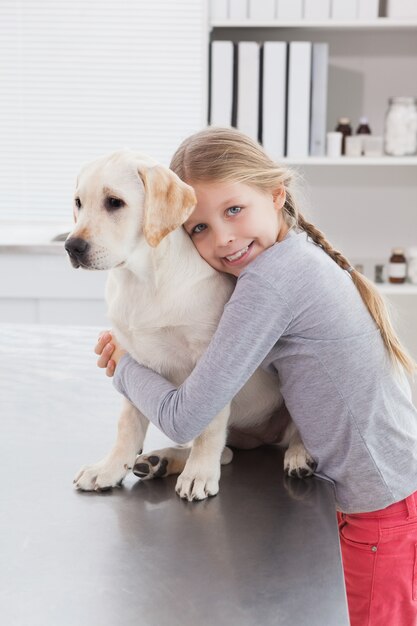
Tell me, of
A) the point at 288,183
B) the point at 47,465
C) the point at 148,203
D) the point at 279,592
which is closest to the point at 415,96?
the point at 288,183

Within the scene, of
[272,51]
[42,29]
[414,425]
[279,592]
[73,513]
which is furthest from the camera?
[42,29]

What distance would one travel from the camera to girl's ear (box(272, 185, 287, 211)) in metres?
1.28

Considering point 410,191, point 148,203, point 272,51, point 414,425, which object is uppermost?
point 272,51

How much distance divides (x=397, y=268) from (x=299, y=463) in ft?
5.86

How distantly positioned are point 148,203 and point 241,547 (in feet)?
1.58

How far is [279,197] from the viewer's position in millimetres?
1280

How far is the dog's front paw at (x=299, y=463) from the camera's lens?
3.76 ft

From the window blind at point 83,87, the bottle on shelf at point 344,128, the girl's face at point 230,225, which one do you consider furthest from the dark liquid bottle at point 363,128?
the girl's face at point 230,225

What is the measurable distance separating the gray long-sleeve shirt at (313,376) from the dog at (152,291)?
0.04 meters

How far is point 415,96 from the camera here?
116 inches

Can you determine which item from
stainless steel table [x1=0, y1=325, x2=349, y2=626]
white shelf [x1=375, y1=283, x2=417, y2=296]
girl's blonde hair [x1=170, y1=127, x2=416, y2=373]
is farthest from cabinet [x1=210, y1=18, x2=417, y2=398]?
stainless steel table [x1=0, y1=325, x2=349, y2=626]

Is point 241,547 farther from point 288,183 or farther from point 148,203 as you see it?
point 288,183

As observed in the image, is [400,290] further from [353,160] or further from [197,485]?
[197,485]

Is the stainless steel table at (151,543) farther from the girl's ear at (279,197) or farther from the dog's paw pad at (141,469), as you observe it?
the girl's ear at (279,197)
